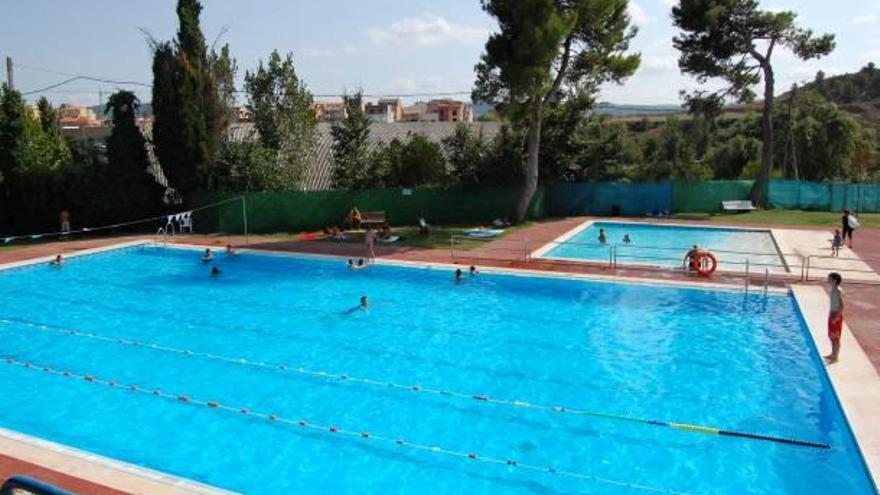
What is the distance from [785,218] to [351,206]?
1923cm

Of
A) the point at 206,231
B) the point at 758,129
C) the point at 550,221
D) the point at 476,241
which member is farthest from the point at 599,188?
the point at 758,129

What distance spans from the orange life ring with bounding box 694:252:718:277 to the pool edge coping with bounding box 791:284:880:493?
376 centimetres

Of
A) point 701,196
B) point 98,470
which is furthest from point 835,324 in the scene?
point 701,196

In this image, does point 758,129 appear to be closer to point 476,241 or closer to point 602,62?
Answer: point 602,62

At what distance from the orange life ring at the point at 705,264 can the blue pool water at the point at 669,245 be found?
0.96 ft

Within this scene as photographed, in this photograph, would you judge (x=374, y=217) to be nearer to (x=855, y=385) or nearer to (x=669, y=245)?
(x=669, y=245)

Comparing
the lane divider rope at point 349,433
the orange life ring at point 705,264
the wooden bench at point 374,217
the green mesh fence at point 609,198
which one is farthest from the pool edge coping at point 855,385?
the green mesh fence at point 609,198

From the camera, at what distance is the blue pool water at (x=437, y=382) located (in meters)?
8.93

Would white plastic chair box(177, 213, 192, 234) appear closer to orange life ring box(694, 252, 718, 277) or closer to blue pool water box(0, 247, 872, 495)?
blue pool water box(0, 247, 872, 495)

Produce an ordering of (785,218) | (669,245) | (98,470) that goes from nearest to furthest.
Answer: (98,470), (669,245), (785,218)

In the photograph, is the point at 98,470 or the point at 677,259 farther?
the point at 677,259

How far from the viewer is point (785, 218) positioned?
30.5m

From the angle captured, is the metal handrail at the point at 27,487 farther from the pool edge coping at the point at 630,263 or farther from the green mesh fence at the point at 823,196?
the green mesh fence at the point at 823,196

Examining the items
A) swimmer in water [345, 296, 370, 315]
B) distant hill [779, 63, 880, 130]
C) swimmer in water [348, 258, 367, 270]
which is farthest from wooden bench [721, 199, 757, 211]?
distant hill [779, 63, 880, 130]
